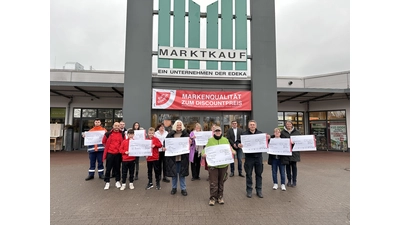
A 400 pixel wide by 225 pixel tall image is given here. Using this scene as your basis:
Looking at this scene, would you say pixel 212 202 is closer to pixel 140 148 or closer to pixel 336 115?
pixel 140 148

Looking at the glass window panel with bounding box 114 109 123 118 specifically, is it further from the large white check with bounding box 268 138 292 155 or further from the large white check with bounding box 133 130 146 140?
the large white check with bounding box 268 138 292 155

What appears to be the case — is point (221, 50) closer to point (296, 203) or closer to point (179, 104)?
point (179, 104)

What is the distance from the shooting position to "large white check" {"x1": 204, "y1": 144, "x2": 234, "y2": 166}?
476 cm

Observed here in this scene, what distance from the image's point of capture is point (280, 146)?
6.09 metres

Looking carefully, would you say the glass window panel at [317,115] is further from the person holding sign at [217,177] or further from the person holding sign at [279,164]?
the person holding sign at [217,177]

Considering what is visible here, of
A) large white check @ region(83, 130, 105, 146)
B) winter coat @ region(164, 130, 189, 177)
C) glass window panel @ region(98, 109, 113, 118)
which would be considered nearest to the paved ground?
winter coat @ region(164, 130, 189, 177)

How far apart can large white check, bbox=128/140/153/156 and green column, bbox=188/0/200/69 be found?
629cm

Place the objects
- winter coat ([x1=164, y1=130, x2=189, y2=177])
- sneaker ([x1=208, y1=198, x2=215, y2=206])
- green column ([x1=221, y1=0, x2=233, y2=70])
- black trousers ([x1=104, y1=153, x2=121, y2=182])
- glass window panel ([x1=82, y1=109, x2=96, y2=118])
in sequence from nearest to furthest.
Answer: sneaker ([x1=208, y1=198, x2=215, y2=206]) → winter coat ([x1=164, y1=130, x2=189, y2=177]) → black trousers ([x1=104, y1=153, x2=121, y2=182]) → green column ([x1=221, y1=0, x2=233, y2=70]) → glass window panel ([x1=82, y1=109, x2=96, y2=118])

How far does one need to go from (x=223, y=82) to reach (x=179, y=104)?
2.71 m

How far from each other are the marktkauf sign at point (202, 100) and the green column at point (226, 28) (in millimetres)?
1564

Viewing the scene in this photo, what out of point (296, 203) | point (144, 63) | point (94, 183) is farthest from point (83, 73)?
point (296, 203)

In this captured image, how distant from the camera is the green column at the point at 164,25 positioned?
10.9 meters

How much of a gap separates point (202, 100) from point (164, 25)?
444 centimetres

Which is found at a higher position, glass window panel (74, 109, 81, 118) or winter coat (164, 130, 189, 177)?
glass window panel (74, 109, 81, 118)
